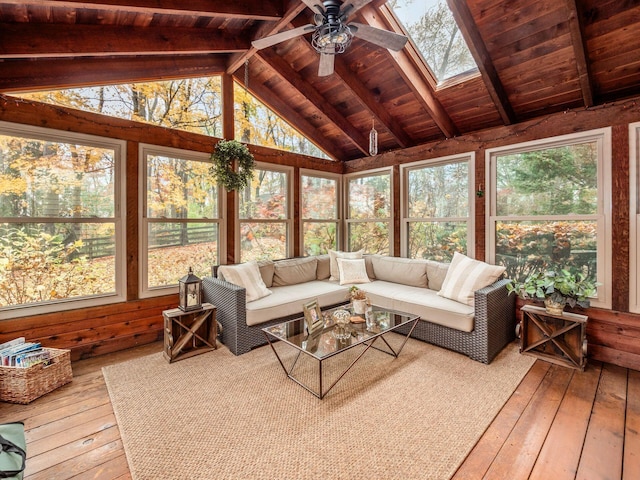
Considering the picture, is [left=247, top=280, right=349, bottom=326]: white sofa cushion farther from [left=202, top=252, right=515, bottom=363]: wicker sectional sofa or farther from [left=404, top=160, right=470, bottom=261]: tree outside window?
[left=404, top=160, right=470, bottom=261]: tree outside window

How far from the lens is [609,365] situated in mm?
2885

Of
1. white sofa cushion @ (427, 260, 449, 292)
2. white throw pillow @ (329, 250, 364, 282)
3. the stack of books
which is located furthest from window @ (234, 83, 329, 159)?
the stack of books

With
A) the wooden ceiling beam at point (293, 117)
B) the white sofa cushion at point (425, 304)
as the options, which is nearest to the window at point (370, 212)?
the wooden ceiling beam at point (293, 117)

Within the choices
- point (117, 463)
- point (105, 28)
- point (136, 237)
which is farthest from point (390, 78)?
point (117, 463)

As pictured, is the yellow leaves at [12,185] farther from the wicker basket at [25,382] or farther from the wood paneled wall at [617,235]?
the wood paneled wall at [617,235]

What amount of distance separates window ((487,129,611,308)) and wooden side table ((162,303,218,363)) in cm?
353

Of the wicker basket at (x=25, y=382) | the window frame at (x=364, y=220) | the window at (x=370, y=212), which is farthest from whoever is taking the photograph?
the window at (x=370, y=212)

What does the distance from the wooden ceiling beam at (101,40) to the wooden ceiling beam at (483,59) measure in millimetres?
2338

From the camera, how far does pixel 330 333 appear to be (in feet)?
9.00

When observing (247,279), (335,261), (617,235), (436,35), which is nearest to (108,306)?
(247,279)

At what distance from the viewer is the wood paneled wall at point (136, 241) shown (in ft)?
9.31

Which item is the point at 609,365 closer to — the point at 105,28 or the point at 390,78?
the point at 390,78

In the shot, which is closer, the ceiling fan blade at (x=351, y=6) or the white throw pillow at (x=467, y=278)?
the ceiling fan blade at (x=351, y=6)

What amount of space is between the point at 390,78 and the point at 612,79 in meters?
2.19
